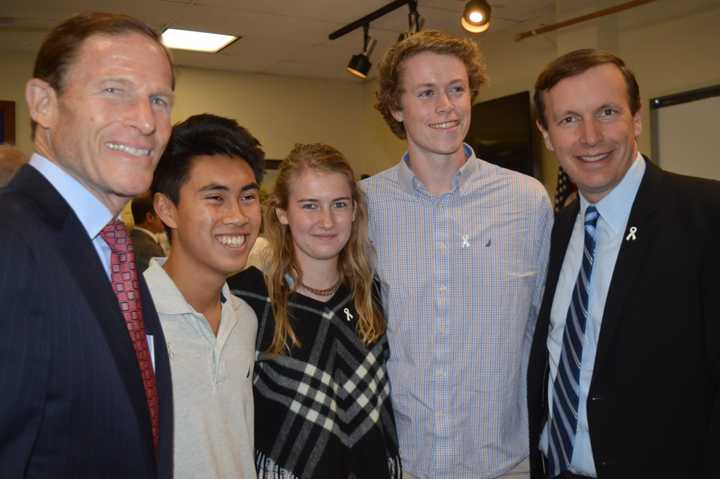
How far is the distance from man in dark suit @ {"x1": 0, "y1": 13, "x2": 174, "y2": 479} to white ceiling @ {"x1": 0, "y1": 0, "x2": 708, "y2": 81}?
4.93 meters

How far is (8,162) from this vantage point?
9.15 feet

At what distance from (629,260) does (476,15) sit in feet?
12.7

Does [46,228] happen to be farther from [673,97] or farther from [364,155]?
[364,155]

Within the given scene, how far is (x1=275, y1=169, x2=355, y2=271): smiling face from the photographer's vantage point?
2.22 meters

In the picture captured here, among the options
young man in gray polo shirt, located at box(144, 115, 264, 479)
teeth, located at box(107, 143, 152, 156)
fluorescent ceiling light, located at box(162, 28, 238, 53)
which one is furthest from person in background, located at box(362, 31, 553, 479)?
fluorescent ceiling light, located at box(162, 28, 238, 53)

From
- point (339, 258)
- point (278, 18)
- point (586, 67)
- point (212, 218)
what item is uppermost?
point (278, 18)

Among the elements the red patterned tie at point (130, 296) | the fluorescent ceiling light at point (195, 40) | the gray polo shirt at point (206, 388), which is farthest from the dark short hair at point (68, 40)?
the fluorescent ceiling light at point (195, 40)

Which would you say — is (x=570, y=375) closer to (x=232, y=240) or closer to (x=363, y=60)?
(x=232, y=240)

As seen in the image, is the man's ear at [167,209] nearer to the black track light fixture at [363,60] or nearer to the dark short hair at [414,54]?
the dark short hair at [414,54]

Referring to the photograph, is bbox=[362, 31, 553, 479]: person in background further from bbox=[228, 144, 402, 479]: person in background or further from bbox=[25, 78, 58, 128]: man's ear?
bbox=[25, 78, 58, 128]: man's ear

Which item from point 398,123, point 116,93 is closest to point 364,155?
point 398,123

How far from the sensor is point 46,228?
42.7 inches

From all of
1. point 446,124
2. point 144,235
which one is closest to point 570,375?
point 446,124

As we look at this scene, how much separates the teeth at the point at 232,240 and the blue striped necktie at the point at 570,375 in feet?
3.44
